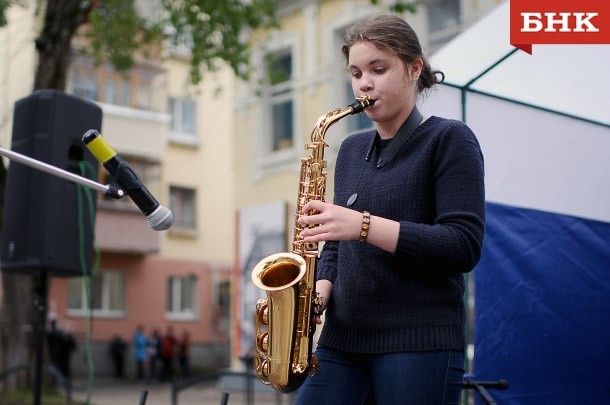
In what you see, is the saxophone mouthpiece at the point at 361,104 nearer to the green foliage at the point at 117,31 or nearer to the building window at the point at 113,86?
the green foliage at the point at 117,31

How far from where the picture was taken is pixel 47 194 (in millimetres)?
6031

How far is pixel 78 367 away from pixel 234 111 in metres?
9.80

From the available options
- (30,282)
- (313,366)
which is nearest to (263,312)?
(313,366)

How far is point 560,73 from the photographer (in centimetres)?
473

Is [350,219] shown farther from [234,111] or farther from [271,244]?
[234,111]

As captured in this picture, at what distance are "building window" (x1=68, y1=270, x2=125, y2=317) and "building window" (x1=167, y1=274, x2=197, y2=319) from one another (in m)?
1.74

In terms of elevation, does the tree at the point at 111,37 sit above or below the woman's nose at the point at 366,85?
above

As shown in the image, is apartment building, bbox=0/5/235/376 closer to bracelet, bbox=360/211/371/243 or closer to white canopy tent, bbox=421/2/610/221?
white canopy tent, bbox=421/2/610/221

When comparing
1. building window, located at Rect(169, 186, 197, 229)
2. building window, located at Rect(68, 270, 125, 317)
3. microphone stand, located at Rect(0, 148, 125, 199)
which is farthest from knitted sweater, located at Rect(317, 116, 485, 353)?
building window, located at Rect(169, 186, 197, 229)

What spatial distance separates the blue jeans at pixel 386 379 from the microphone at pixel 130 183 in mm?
723

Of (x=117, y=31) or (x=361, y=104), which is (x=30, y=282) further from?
(x=361, y=104)

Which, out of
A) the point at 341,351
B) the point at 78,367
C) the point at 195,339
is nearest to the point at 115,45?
the point at 341,351

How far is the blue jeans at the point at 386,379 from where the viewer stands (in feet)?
8.43

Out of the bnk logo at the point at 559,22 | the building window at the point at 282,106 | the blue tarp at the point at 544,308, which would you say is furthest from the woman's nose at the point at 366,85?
the building window at the point at 282,106
